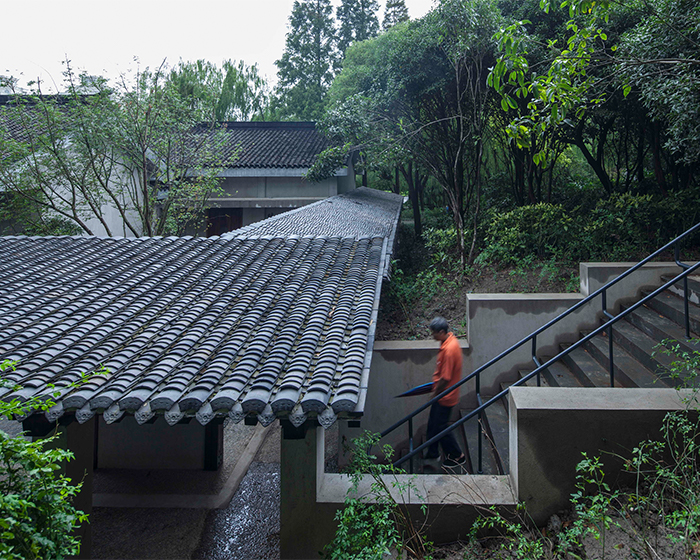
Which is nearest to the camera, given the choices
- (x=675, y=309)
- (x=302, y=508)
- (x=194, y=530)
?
(x=302, y=508)

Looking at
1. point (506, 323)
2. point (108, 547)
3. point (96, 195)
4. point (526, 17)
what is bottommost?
point (108, 547)

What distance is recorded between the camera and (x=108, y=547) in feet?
19.3

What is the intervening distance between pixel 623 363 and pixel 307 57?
3436 centimetres

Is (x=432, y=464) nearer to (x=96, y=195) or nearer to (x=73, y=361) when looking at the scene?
(x=73, y=361)

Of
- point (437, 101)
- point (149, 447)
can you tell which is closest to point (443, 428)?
point (149, 447)

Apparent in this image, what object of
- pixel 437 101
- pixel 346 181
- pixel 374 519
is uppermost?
pixel 437 101

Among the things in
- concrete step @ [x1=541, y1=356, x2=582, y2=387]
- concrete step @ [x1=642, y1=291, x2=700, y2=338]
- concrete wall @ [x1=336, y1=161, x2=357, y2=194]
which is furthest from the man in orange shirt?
concrete wall @ [x1=336, y1=161, x2=357, y2=194]

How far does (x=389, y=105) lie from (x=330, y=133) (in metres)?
2.28

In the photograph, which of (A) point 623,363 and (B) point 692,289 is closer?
(A) point 623,363

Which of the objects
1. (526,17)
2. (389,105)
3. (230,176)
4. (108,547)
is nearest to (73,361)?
(108,547)

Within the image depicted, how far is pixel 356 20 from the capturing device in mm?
34500

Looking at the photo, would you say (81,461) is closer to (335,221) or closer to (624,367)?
(624,367)

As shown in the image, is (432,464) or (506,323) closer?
(432,464)

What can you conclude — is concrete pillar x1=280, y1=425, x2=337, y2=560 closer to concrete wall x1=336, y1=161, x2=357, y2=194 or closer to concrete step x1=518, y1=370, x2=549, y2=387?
concrete step x1=518, y1=370, x2=549, y2=387
